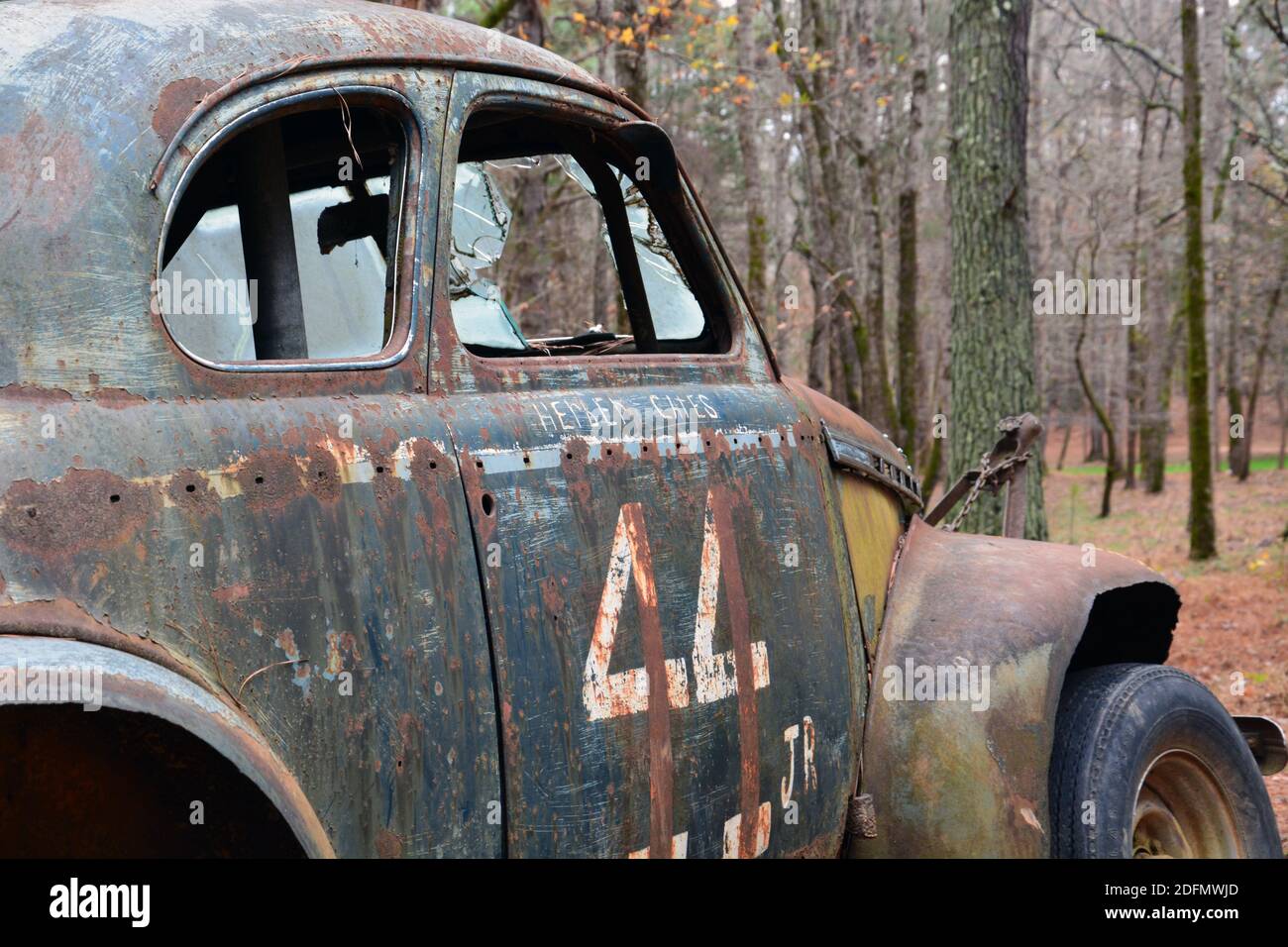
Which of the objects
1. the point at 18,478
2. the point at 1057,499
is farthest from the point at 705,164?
the point at 18,478

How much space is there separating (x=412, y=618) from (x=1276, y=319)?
33.5 meters

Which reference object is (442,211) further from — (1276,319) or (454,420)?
(1276,319)

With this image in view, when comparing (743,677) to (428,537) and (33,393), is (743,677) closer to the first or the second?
(428,537)

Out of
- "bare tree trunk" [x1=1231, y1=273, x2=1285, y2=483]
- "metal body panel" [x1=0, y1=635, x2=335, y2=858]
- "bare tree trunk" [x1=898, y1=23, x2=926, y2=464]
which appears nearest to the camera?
"metal body panel" [x1=0, y1=635, x2=335, y2=858]

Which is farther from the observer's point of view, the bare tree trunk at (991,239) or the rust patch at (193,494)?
the bare tree trunk at (991,239)

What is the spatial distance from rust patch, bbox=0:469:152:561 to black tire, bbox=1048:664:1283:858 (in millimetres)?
2481

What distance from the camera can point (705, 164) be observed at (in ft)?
73.8

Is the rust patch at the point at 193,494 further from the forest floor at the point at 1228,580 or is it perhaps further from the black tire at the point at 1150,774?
the forest floor at the point at 1228,580

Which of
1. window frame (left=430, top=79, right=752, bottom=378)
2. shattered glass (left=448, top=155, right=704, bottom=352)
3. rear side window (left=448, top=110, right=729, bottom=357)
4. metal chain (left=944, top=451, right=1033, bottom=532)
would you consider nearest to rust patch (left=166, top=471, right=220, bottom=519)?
window frame (left=430, top=79, right=752, bottom=378)

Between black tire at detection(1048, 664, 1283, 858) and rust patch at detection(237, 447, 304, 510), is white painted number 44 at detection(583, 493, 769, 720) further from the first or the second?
black tire at detection(1048, 664, 1283, 858)

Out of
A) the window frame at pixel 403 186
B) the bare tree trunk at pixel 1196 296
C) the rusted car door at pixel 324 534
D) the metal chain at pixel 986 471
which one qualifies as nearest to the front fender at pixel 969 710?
the metal chain at pixel 986 471

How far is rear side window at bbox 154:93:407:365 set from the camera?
7.98ft

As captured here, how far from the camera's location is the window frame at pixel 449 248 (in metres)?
2.45

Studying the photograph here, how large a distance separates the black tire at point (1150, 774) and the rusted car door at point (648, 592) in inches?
27.3
